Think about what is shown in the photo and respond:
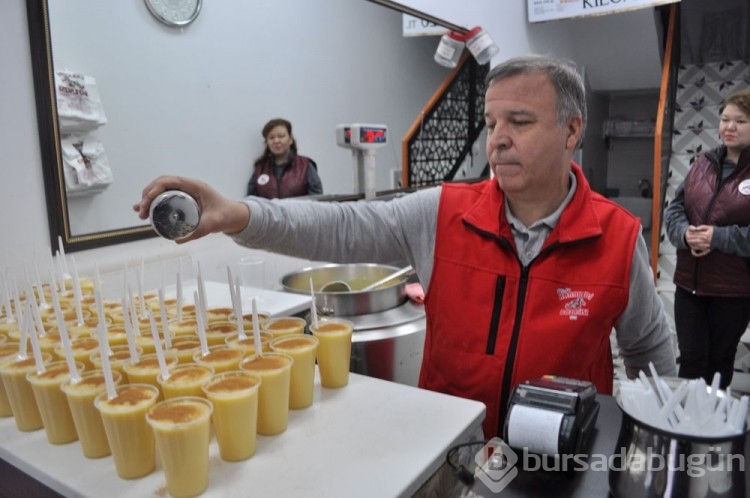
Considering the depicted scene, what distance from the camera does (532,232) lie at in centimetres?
154

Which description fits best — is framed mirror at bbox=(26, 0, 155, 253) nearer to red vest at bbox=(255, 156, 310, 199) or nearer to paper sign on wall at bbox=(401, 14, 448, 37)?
red vest at bbox=(255, 156, 310, 199)

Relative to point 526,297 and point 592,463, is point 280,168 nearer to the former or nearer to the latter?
point 526,297

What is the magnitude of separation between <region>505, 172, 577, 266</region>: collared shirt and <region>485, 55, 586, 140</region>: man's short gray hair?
0.23 meters

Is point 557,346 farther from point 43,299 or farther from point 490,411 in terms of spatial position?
point 43,299

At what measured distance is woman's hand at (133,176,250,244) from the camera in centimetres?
125

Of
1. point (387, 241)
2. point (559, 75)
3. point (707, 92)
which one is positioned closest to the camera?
point (559, 75)

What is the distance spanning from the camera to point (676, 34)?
4465 millimetres

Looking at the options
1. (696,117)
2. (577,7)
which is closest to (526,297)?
(577,7)

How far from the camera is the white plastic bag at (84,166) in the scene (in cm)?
221

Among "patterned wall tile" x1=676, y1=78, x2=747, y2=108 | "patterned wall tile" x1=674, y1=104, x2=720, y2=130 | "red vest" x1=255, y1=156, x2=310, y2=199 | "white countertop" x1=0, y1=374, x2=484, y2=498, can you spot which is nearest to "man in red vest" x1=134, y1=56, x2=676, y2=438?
"white countertop" x1=0, y1=374, x2=484, y2=498

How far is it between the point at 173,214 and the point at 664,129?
13.2 ft

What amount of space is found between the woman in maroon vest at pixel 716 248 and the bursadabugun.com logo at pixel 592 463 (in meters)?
2.27

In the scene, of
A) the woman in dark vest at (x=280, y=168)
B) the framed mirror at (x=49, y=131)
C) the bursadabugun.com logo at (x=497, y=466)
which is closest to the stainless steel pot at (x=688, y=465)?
the bursadabugun.com logo at (x=497, y=466)

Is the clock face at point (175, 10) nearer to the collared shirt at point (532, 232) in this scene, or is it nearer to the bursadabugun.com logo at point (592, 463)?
the collared shirt at point (532, 232)
